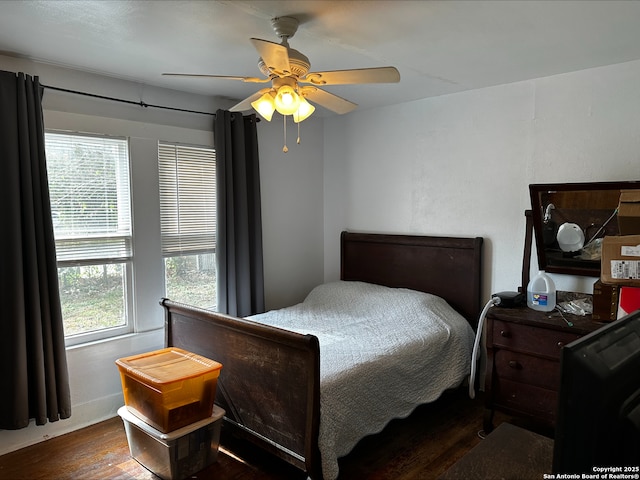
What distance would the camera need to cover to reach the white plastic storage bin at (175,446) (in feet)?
7.38

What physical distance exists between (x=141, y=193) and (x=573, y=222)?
2892mm

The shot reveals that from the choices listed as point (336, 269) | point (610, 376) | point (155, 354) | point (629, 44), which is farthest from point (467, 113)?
point (610, 376)

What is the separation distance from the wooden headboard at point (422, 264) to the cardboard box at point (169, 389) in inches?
72.9

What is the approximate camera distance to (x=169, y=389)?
87.1 inches

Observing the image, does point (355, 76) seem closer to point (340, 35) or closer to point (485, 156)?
point (340, 35)

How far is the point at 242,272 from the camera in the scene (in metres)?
3.57

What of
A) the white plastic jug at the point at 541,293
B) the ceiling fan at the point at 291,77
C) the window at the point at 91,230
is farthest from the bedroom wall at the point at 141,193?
the white plastic jug at the point at 541,293

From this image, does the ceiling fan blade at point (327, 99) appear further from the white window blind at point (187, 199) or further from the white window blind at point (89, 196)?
the white window blind at point (89, 196)

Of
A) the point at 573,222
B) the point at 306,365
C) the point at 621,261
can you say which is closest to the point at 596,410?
the point at 306,365

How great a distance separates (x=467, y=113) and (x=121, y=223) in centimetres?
265

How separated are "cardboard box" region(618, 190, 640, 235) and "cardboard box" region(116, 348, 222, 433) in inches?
95.1

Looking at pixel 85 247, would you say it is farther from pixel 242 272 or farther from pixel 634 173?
pixel 634 173

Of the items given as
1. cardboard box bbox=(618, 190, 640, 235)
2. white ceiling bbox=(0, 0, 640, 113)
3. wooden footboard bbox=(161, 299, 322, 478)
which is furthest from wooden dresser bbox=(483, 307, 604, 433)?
white ceiling bbox=(0, 0, 640, 113)

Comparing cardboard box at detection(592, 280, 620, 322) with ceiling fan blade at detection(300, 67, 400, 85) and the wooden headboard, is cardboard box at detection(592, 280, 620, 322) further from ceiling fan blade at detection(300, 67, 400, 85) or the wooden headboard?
ceiling fan blade at detection(300, 67, 400, 85)
